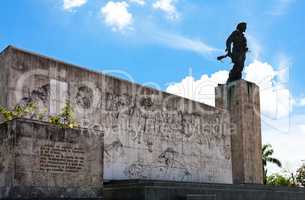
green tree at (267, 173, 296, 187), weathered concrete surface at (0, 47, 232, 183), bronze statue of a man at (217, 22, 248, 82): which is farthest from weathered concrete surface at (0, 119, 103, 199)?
green tree at (267, 173, 296, 187)

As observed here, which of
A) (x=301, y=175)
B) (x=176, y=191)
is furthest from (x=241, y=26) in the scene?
(x=301, y=175)

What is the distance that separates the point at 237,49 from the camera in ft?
57.0

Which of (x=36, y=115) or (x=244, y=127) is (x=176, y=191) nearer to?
(x=36, y=115)

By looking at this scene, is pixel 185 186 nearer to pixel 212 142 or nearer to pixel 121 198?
pixel 121 198

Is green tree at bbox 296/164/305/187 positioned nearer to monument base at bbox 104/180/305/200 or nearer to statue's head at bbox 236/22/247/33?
statue's head at bbox 236/22/247/33

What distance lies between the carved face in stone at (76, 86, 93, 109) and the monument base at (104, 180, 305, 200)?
2.21 m

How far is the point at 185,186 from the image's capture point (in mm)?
10172

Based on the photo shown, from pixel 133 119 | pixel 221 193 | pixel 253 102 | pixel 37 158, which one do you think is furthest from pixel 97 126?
pixel 253 102

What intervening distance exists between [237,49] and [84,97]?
7.85m

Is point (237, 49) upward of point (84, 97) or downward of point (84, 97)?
upward

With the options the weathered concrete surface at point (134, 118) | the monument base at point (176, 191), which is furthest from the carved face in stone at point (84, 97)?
the monument base at point (176, 191)

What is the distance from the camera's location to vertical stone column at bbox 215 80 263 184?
53.1 feet

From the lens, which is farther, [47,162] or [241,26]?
[241,26]

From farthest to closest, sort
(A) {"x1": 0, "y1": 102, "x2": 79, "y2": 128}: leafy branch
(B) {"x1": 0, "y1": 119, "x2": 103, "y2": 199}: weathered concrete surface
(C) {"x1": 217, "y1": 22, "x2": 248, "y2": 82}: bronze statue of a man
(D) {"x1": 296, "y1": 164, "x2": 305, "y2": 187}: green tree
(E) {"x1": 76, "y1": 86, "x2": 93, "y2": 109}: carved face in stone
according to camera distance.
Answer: (D) {"x1": 296, "y1": 164, "x2": 305, "y2": 187}: green tree < (C) {"x1": 217, "y1": 22, "x2": 248, "y2": 82}: bronze statue of a man < (E) {"x1": 76, "y1": 86, "x2": 93, "y2": 109}: carved face in stone < (A) {"x1": 0, "y1": 102, "x2": 79, "y2": 128}: leafy branch < (B) {"x1": 0, "y1": 119, "x2": 103, "y2": 199}: weathered concrete surface
